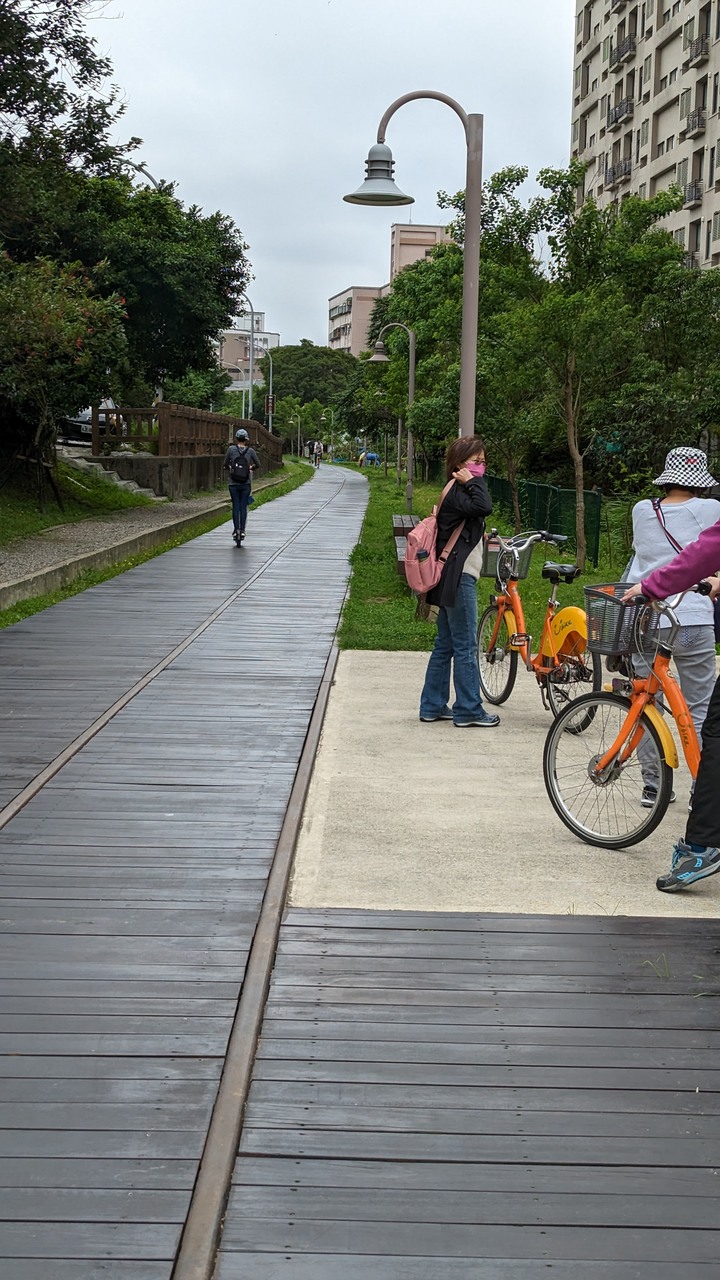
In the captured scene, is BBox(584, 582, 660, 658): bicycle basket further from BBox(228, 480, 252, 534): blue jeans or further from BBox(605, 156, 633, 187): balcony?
BBox(605, 156, 633, 187): balcony

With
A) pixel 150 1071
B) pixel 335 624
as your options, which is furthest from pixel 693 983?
pixel 335 624

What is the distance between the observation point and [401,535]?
2280 centimetres

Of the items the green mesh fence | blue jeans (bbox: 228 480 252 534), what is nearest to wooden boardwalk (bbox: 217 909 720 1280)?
blue jeans (bbox: 228 480 252 534)

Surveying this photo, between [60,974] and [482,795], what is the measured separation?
3.23m

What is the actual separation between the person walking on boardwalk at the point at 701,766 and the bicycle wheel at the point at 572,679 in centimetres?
270

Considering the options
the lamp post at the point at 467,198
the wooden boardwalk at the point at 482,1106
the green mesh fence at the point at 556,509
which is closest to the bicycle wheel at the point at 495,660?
the lamp post at the point at 467,198

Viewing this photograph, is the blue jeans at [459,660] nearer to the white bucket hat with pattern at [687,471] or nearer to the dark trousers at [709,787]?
the white bucket hat with pattern at [687,471]

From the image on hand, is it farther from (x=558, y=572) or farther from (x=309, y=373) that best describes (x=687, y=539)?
(x=309, y=373)

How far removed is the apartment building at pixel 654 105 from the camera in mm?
57250

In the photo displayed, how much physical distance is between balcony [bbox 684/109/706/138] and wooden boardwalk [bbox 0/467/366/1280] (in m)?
50.1

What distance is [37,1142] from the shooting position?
364 cm

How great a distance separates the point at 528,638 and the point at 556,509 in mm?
18159

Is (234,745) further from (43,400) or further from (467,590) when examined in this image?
(43,400)

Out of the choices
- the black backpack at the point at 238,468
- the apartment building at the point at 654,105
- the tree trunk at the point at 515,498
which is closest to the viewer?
the black backpack at the point at 238,468
